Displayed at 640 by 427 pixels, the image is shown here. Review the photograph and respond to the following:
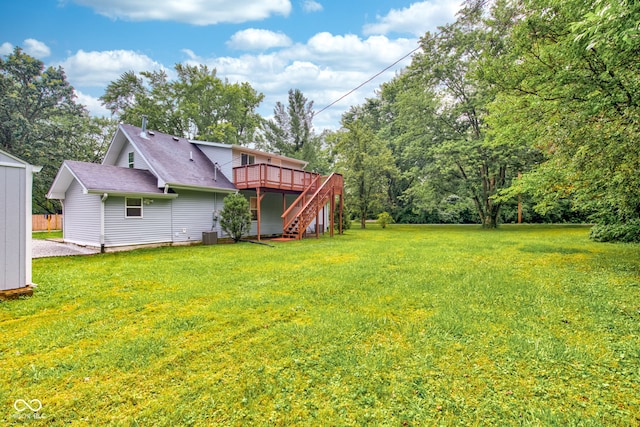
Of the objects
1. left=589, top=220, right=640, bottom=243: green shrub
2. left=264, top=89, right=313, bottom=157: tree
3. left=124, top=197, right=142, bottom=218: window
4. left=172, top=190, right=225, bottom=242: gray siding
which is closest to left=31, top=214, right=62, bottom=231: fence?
left=124, top=197, right=142, bottom=218: window

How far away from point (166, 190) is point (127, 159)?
15.1 feet

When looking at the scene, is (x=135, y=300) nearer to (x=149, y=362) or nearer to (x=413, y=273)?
(x=149, y=362)

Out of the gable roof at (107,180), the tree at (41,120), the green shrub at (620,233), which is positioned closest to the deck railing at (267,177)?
the gable roof at (107,180)

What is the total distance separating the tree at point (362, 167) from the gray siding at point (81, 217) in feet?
48.1

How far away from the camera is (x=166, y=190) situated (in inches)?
447

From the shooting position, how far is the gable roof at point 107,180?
9.90 metres

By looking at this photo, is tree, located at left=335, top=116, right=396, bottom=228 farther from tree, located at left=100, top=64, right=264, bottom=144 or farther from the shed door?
the shed door

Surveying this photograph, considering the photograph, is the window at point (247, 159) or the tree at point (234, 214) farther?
the window at point (247, 159)

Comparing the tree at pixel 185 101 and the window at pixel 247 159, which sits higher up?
the tree at pixel 185 101

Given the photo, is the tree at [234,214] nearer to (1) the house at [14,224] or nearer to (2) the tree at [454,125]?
(1) the house at [14,224]

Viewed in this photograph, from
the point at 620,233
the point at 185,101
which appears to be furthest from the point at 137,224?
the point at 185,101

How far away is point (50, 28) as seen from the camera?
12852mm

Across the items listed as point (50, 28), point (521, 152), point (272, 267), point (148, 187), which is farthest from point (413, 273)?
point (50, 28)

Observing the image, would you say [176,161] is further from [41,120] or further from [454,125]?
[454,125]
